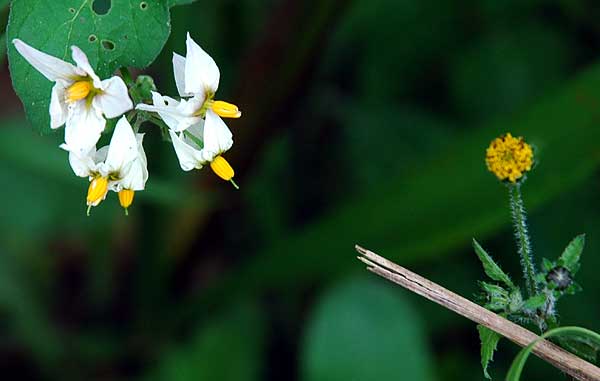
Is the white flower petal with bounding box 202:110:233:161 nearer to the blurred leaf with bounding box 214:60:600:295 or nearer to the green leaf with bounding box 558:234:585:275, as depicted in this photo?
the green leaf with bounding box 558:234:585:275

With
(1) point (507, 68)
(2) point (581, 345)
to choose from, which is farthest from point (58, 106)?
(1) point (507, 68)

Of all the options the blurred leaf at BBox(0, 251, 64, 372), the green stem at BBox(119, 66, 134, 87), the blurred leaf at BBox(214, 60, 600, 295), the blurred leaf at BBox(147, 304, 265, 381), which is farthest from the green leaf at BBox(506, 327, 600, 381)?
the blurred leaf at BBox(0, 251, 64, 372)

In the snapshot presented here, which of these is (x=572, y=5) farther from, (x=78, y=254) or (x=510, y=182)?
(x=78, y=254)

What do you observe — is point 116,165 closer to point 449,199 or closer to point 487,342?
point 487,342

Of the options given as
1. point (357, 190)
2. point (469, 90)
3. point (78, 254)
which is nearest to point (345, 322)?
point (357, 190)

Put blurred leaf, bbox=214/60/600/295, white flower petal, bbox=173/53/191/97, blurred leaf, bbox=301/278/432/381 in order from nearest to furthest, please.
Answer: white flower petal, bbox=173/53/191/97
blurred leaf, bbox=214/60/600/295
blurred leaf, bbox=301/278/432/381

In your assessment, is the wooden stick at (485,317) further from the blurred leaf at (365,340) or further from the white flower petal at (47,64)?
the blurred leaf at (365,340)
